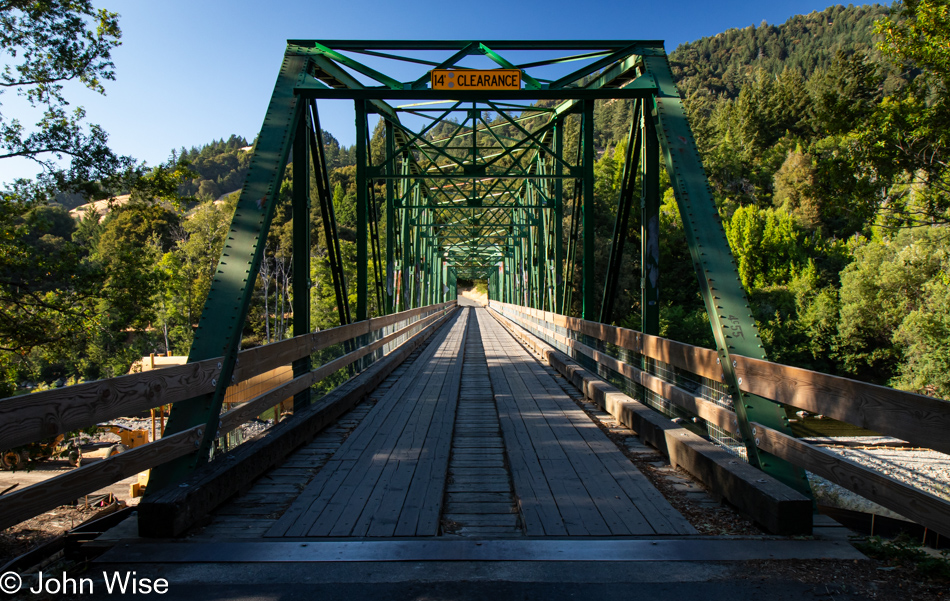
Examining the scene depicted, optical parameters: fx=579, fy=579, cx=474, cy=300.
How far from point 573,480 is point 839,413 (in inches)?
67.1

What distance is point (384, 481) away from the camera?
3.81 meters

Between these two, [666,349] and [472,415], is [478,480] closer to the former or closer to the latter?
[666,349]

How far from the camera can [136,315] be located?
11.6 meters

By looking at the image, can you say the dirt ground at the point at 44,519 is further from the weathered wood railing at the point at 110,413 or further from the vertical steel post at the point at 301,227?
the vertical steel post at the point at 301,227

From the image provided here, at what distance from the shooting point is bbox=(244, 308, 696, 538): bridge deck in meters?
3.07

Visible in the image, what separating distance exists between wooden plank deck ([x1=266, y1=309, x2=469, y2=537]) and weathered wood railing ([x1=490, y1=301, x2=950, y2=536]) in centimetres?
185

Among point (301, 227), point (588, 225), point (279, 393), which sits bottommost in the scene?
point (279, 393)

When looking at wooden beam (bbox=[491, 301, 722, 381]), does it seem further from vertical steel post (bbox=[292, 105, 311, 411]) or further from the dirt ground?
the dirt ground

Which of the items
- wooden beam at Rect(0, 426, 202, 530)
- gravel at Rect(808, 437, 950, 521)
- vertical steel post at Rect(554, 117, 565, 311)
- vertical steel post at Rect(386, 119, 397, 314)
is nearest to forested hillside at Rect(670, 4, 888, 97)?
gravel at Rect(808, 437, 950, 521)

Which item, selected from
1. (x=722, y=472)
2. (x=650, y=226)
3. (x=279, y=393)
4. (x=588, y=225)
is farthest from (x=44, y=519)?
(x=722, y=472)

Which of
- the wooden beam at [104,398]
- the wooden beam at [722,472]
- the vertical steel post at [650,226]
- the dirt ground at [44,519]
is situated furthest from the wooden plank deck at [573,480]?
the dirt ground at [44,519]

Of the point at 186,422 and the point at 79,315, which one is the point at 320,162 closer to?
the point at 186,422

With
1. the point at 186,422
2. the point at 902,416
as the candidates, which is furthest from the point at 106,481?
the point at 902,416

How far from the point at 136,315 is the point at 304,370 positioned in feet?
26.7
